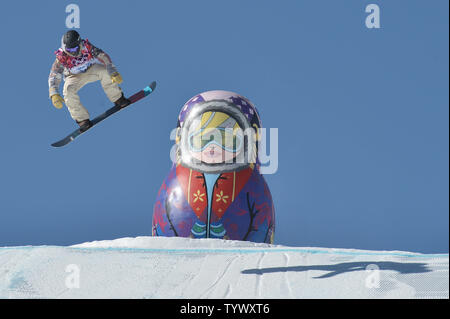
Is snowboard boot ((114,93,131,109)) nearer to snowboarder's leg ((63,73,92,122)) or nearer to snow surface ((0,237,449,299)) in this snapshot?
snowboarder's leg ((63,73,92,122))

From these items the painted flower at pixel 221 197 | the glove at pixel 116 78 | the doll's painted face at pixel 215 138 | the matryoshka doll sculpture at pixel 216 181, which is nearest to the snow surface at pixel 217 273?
the matryoshka doll sculpture at pixel 216 181

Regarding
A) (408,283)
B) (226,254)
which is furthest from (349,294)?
(226,254)

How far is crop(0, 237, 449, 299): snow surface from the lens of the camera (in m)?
8.64

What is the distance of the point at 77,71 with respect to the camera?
11094 mm

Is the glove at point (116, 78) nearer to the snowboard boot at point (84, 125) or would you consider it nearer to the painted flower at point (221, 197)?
the snowboard boot at point (84, 125)

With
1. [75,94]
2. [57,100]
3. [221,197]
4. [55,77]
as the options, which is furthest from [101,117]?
[221,197]

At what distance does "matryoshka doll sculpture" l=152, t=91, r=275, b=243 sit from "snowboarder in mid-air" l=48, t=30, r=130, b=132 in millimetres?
2438

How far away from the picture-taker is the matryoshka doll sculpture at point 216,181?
42.1 ft

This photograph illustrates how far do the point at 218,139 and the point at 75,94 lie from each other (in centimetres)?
283

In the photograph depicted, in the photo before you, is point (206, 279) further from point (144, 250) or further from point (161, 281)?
point (144, 250)

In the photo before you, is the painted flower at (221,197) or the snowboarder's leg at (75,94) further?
the painted flower at (221,197)

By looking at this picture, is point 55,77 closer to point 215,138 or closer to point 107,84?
point 107,84
